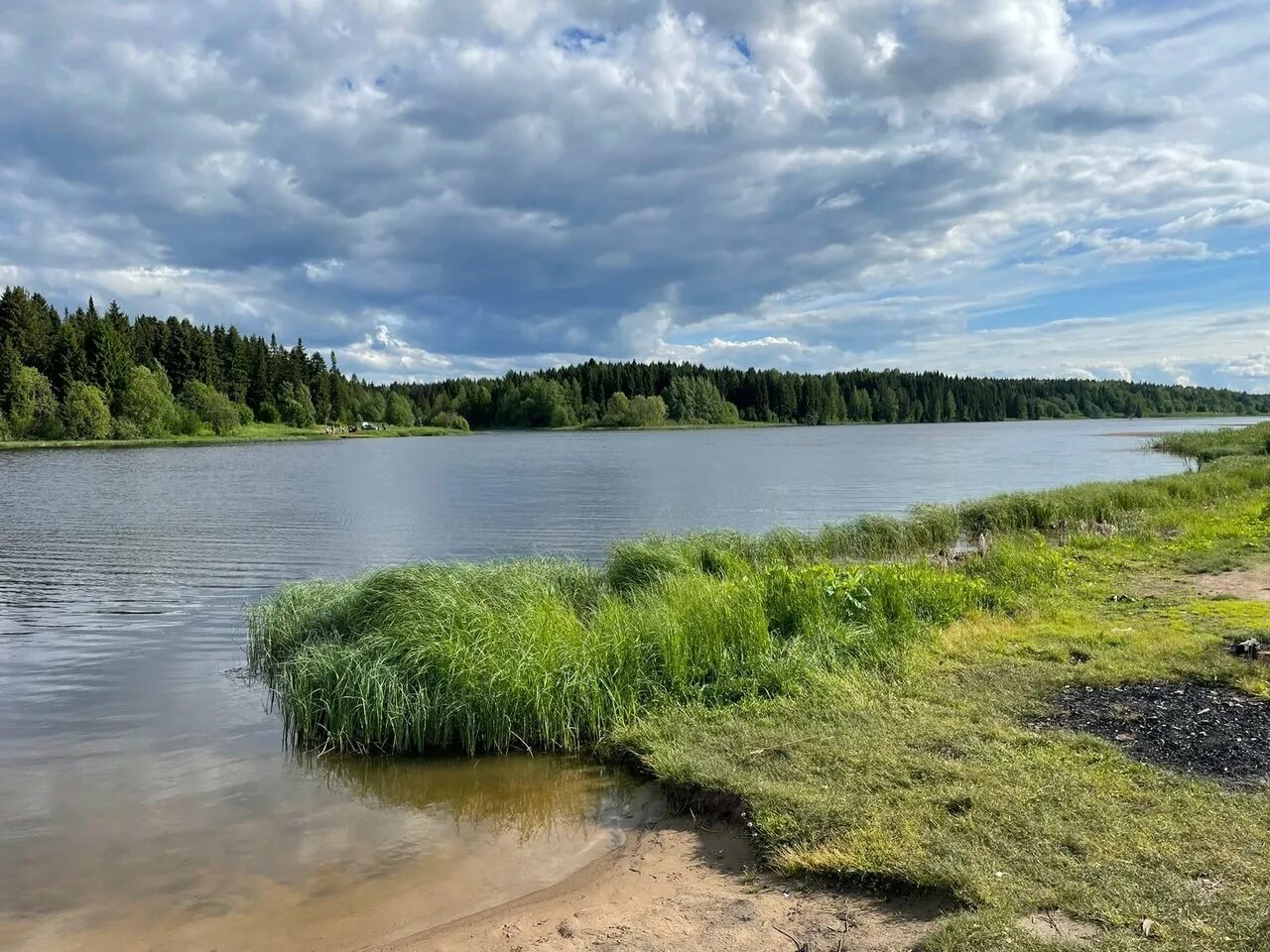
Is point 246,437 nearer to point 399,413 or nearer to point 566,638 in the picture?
point 399,413

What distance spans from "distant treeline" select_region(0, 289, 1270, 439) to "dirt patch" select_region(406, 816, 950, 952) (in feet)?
370

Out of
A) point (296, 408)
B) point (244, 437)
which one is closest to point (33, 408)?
point (244, 437)

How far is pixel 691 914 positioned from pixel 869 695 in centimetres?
413

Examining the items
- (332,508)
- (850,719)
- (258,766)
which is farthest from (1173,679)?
(332,508)

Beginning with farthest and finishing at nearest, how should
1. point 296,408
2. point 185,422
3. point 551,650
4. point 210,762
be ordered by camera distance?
point 296,408
point 185,422
point 551,650
point 210,762

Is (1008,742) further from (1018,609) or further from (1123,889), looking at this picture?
(1018,609)

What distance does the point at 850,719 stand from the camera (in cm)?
852

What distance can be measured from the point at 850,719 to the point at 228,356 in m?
145

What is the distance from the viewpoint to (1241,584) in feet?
47.3

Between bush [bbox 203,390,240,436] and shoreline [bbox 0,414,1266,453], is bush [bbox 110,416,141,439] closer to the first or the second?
shoreline [bbox 0,414,1266,453]

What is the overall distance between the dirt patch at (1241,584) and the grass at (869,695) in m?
0.50

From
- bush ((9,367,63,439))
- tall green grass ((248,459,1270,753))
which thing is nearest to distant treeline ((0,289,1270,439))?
bush ((9,367,63,439))

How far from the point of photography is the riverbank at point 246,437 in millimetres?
93606

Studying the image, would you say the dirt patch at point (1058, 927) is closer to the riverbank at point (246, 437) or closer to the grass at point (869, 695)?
the grass at point (869, 695)
